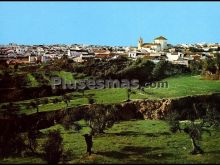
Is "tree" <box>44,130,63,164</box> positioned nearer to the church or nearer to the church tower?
the church

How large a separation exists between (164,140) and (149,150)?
370 centimetres

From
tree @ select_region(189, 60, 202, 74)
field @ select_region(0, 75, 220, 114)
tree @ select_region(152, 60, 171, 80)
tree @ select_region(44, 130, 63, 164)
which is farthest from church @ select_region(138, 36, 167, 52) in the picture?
tree @ select_region(44, 130, 63, 164)

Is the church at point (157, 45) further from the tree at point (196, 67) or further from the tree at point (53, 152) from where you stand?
the tree at point (53, 152)

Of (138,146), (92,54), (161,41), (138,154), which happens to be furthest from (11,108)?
(161,41)

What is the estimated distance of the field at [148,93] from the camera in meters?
48.3

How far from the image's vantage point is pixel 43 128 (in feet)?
146

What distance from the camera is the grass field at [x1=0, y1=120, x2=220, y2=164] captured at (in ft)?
95.1

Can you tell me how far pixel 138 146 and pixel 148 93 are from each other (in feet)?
66.2

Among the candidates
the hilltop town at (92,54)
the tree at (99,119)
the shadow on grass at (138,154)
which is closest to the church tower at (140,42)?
the hilltop town at (92,54)

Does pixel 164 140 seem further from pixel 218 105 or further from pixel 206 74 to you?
pixel 206 74

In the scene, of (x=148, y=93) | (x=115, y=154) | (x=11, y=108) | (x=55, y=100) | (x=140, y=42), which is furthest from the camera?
(x=140, y=42)

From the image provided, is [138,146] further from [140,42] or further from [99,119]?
[140,42]

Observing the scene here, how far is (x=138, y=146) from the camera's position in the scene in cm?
3331

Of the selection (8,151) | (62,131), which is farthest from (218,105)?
(8,151)
